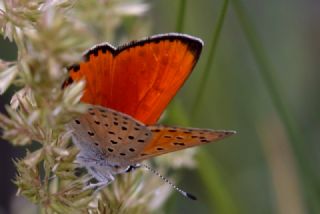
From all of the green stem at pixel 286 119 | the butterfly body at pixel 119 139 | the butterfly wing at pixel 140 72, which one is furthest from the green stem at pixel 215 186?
the butterfly wing at pixel 140 72

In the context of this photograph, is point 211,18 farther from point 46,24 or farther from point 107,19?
point 46,24

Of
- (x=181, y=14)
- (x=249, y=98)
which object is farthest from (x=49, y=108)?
(x=249, y=98)

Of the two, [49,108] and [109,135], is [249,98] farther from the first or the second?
[49,108]

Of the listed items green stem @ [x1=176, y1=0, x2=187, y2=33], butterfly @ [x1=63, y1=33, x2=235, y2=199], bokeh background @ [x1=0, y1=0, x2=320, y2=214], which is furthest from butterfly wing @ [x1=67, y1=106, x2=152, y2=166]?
bokeh background @ [x1=0, y1=0, x2=320, y2=214]

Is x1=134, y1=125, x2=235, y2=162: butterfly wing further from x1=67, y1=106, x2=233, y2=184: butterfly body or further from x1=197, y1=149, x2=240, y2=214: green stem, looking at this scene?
x1=197, y1=149, x2=240, y2=214: green stem

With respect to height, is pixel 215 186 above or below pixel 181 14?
below

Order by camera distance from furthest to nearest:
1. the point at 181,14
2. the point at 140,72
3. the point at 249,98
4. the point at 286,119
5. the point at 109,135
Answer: the point at 249,98 → the point at 286,119 → the point at 181,14 → the point at 109,135 → the point at 140,72

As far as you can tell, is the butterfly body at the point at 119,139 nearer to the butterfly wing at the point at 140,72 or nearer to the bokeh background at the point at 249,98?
the butterfly wing at the point at 140,72

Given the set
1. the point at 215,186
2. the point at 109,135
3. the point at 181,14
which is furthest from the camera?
the point at 215,186
